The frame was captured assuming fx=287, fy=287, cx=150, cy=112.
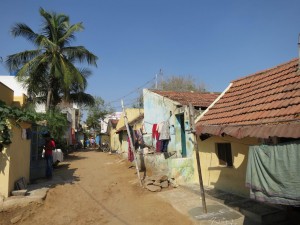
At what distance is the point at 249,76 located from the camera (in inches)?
444

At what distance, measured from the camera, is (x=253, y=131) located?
258 inches

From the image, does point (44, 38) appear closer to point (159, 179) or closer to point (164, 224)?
point (159, 179)

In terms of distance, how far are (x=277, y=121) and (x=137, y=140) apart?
1196 cm

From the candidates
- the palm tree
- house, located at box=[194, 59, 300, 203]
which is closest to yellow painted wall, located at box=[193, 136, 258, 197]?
house, located at box=[194, 59, 300, 203]

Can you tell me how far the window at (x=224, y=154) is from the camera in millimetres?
10209

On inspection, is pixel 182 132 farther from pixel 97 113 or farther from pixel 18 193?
pixel 97 113

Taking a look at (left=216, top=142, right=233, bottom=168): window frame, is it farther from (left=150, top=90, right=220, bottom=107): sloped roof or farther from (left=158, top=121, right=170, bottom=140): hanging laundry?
(left=158, top=121, right=170, bottom=140): hanging laundry

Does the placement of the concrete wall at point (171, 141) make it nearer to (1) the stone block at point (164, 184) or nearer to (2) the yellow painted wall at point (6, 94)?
(1) the stone block at point (164, 184)

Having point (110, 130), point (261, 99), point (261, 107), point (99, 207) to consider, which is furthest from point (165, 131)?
point (110, 130)

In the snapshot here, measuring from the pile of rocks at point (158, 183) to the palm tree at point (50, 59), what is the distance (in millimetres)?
9903

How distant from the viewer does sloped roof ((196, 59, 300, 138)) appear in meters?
6.46

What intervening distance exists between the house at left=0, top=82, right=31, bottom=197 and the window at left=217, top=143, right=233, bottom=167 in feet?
24.1

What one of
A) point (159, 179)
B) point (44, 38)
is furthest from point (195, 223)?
point (44, 38)

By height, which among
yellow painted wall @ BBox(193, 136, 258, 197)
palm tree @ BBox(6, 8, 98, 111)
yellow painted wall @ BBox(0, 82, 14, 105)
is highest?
palm tree @ BBox(6, 8, 98, 111)
